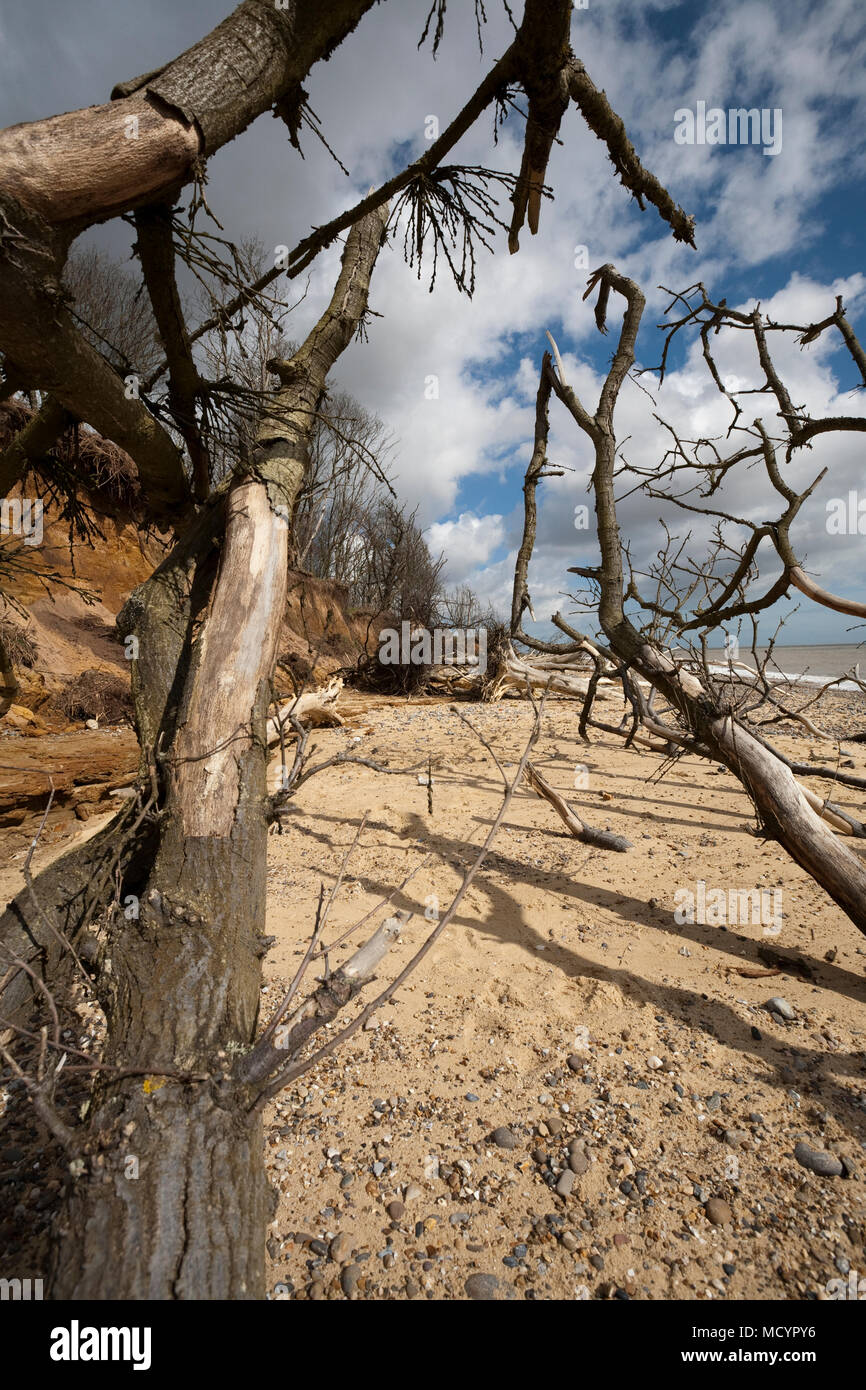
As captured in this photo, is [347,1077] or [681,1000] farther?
[681,1000]

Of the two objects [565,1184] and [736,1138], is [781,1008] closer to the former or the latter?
[736,1138]

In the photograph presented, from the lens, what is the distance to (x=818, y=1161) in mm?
1692

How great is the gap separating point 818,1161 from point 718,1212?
1.21 ft

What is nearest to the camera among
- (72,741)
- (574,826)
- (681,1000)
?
(681,1000)

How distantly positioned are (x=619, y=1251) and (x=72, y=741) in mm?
7785

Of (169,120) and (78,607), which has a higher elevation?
(78,607)

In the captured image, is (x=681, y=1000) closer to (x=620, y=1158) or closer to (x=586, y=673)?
(x=620, y=1158)

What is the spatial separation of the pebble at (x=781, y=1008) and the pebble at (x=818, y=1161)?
644 mm

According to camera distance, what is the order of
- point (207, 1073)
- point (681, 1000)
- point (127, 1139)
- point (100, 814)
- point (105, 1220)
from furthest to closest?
point (100, 814) < point (681, 1000) < point (207, 1073) < point (127, 1139) < point (105, 1220)

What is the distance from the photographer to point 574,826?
4.16 m

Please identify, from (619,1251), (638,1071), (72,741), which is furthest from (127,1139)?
(72,741)

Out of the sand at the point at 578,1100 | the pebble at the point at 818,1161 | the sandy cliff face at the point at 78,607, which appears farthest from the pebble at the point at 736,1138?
the sandy cliff face at the point at 78,607

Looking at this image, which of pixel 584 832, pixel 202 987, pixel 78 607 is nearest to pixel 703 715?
pixel 584 832

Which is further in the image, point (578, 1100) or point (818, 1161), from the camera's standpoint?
point (578, 1100)
